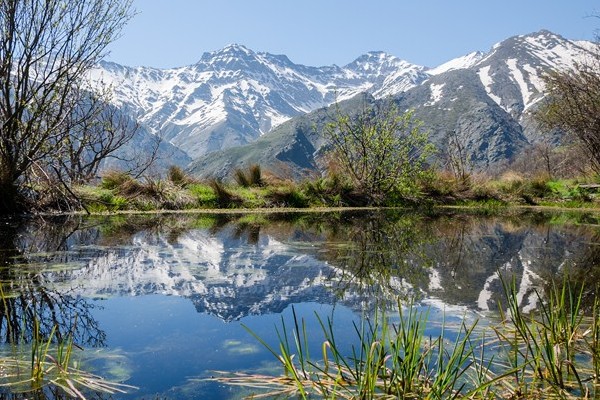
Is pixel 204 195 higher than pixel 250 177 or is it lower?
lower

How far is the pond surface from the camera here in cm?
372

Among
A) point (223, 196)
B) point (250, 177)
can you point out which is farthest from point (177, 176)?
point (250, 177)

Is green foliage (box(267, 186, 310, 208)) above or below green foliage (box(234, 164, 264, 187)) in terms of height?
below

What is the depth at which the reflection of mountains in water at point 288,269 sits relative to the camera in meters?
5.54

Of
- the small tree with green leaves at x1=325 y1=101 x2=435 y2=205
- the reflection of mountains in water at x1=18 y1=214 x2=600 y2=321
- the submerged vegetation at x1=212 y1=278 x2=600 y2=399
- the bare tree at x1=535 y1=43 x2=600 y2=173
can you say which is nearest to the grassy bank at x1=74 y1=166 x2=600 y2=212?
the small tree with green leaves at x1=325 y1=101 x2=435 y2=205

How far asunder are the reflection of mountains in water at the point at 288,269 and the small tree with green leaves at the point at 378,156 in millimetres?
10424

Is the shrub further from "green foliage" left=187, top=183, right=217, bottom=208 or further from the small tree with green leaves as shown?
the small tree with green leaves

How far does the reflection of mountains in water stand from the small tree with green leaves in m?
10.4

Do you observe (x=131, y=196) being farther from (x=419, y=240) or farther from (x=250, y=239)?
(x=419, y=240)

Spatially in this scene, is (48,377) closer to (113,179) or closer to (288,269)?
(288,269)

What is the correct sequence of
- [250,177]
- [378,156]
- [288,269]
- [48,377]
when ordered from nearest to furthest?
[48,377] < [288,269] < [250,177] < [378,156]

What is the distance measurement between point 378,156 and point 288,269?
1513 centimetres

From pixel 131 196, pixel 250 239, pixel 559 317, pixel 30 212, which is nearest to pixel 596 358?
pixel 559 317

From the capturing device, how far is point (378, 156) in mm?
21625
